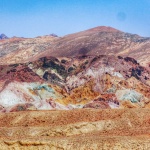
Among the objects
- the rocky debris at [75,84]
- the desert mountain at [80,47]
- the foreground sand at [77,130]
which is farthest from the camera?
the desert mountain at [80,47]

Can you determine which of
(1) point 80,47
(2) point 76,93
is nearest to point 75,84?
(2) point 76,93

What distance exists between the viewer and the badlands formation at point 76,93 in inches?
1030

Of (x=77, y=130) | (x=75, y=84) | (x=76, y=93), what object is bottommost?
(x=76, y=93)

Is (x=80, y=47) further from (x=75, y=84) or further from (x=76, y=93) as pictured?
(x=76, y=93)

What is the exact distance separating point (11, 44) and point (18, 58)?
28703mm

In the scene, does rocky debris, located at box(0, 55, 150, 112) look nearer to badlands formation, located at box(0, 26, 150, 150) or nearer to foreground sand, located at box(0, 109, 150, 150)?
badlands formation, located at box(0, 26, 150, 150)

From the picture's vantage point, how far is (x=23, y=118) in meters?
34.4

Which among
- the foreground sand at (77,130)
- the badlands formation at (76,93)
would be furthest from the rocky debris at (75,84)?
the foreground sand at (77,130)

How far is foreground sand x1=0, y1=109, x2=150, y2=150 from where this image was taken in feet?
78.8

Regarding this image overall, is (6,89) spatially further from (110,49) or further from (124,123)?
(110,49)

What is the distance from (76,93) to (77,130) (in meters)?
60.0

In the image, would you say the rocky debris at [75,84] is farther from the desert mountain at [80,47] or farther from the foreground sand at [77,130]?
the desert mountain at [80,47]

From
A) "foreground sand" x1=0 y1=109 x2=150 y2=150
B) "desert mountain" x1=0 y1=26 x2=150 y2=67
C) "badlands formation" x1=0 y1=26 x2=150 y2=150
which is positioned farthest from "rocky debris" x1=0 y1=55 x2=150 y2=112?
"desert mountain" x1=0 y1=26 x2=150 y2=67

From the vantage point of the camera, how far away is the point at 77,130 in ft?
97.2
